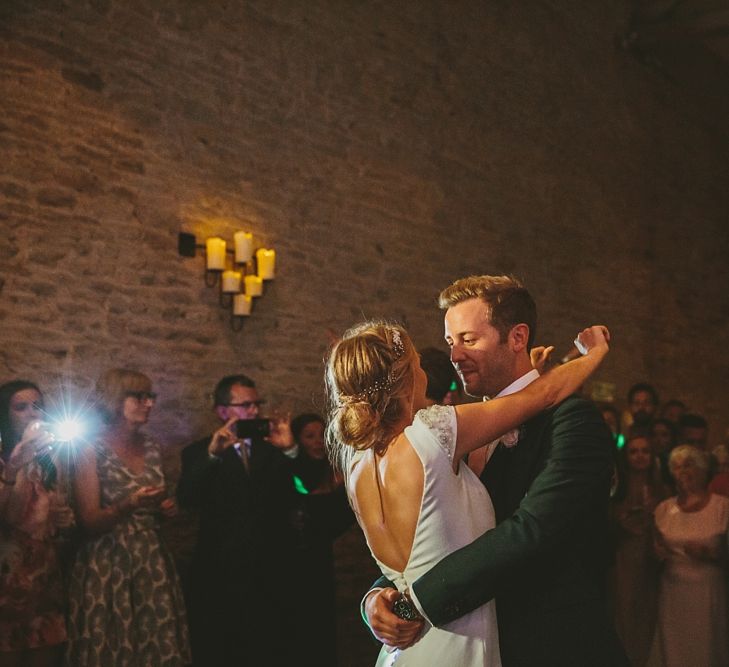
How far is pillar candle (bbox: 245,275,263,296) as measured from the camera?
215 inches

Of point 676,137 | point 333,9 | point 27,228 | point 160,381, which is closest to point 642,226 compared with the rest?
point 676,137

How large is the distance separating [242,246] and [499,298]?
138 inches

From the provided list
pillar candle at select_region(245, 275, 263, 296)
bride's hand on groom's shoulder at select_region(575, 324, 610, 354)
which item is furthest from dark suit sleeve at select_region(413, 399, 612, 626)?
pillar candle at select_region(245, 275, 263, 296)

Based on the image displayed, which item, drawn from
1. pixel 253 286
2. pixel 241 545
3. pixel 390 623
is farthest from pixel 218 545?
pixel 390 623

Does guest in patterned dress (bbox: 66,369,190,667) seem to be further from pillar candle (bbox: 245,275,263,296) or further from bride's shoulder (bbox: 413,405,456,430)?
bride's shoulder (bbox: 413,405,456,430)

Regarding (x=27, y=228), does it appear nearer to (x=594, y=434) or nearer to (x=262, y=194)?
(x=262, y=194)

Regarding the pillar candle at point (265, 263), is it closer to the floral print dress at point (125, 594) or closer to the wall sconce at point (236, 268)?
the wall sconce at point (236, 268)

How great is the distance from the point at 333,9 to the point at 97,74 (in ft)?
6.91

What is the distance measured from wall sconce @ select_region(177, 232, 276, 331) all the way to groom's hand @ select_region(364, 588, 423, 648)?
3533mm

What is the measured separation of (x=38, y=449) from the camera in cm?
356

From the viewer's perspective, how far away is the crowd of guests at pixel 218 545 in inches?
142

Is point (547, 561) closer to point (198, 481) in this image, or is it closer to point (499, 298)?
point (499, 298)

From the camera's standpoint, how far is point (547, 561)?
1.81 m

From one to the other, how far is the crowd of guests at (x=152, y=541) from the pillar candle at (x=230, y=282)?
2.29 ft
